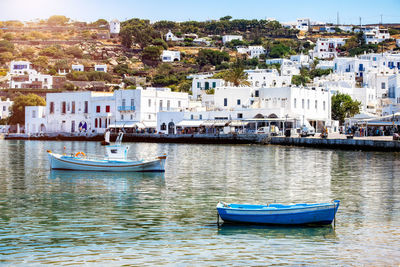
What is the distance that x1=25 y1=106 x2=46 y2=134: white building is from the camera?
9412cm

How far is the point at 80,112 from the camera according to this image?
88.2 m

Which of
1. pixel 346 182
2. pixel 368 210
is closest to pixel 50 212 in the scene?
pixel 368 210

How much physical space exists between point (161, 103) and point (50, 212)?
220ft

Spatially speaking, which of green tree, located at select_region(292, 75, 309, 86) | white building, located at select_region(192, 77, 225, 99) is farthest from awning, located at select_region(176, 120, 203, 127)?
green tree, located at select_region(292, 75, 309, 86)

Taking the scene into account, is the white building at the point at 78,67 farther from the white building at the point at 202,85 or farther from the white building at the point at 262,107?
the white building at the point at 262,107

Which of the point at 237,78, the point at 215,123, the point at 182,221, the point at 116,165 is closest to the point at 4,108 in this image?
the point at 237,78

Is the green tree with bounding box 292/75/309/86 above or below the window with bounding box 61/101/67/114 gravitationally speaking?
above

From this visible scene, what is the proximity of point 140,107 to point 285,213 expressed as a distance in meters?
67.6

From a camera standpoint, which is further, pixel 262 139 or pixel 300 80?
pixel 300 80

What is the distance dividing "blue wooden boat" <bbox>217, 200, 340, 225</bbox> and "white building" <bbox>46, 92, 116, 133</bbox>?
7039cm

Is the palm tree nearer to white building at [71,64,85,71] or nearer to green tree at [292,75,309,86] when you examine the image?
green tree at [292,75,309,86]

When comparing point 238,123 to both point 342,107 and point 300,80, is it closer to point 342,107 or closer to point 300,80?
point 342,107

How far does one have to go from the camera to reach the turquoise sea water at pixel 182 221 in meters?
13.6

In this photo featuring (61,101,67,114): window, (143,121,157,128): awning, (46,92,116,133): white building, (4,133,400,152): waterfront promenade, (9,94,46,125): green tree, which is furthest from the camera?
(9,94,46,125): green tree
